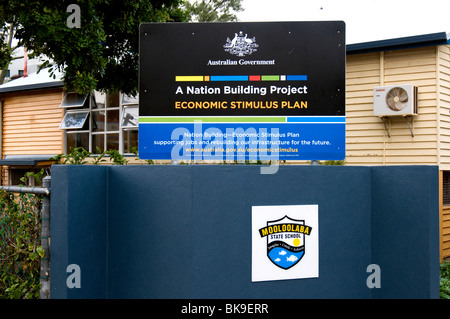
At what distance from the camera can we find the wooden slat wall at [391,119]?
879cm

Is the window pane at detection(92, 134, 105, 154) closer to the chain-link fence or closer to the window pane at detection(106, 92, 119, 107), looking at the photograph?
the window pane at detection(106, 92, 119, 107)

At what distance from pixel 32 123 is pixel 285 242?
12994 mm

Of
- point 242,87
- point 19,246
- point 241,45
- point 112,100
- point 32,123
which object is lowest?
point 19,246

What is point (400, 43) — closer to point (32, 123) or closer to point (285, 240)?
point (285, 240)

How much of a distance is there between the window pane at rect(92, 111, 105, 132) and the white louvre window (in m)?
0.50

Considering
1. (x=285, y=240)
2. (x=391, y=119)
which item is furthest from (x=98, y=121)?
(x=285, y=240)

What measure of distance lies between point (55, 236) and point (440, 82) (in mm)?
8152

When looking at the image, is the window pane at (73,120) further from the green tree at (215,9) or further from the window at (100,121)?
the green tree at (215,9)

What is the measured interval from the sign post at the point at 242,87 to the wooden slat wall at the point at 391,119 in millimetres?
5576

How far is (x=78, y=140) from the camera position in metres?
13.6

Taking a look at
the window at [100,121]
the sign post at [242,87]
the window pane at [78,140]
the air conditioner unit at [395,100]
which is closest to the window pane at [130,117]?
the window at [100,121]

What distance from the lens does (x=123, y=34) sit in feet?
33.3

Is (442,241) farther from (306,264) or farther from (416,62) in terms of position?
(306,264)

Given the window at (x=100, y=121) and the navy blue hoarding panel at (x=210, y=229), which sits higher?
the window at (x=100, y=121)
